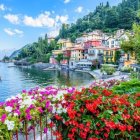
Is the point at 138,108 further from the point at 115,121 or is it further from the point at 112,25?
the point at 112,25

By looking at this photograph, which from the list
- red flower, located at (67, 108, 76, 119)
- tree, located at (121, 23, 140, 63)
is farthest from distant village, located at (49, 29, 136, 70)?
red flower, located at (67, 108, 76, 119)

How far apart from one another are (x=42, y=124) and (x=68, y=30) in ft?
372

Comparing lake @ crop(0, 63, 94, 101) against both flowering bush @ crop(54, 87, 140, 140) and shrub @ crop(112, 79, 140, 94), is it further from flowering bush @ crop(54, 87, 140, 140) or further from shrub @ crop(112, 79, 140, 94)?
flowering bush @ crop(54, 87, 140, 140)

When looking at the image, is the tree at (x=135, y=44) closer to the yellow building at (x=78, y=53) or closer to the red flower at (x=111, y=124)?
the red flower at (x=111, y=124)

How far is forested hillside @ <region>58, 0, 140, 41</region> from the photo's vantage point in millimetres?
85812

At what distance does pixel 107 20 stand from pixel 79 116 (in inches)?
3629

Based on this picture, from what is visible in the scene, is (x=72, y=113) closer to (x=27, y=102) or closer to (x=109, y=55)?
(x=27, y=102)

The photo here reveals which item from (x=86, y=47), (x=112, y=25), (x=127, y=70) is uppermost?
(x=112, y=25)

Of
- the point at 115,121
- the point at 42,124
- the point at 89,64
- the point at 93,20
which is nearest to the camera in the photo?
the point at 115,121

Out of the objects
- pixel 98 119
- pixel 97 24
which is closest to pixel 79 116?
pixel 98 119

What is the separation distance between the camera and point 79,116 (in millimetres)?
3414

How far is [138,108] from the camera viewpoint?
3.60 m

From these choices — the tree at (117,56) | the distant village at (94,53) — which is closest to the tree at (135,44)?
the distant village at (94,53)

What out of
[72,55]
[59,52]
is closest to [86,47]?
[72,55]
